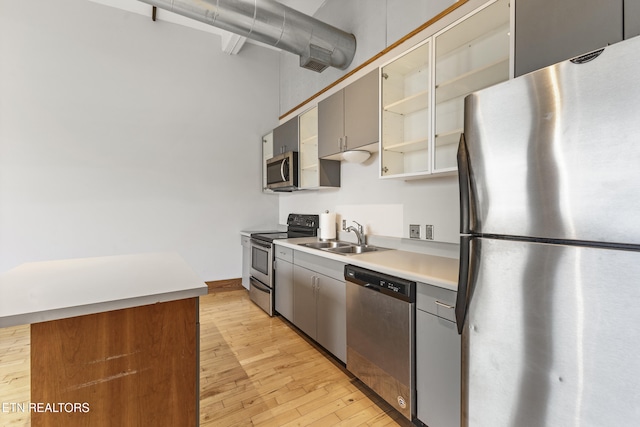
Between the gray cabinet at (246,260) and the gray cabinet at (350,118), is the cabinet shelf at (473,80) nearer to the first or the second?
the gray cabinet at (350,118)

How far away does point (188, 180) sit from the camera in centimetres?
388

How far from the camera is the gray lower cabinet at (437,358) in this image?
1.35 metres

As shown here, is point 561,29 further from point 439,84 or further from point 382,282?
point 382,282

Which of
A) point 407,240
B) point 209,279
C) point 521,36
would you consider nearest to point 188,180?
point 209,279

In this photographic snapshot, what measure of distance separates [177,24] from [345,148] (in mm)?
3173

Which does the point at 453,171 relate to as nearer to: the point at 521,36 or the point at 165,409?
the point at 521,36

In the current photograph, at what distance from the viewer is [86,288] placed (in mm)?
1196

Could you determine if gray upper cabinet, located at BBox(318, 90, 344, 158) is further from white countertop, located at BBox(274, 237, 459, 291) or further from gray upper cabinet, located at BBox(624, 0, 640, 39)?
gray upper cabinet, located at BBox(624, 0, 640, 39)

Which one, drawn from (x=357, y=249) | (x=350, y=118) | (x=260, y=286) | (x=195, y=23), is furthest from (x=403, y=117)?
(x=195, y=23)

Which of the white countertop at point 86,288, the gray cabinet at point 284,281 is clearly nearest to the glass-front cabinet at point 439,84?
the gray cabinet at point 284,281

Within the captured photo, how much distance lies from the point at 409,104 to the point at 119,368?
2.34m

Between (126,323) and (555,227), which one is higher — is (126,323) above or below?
below

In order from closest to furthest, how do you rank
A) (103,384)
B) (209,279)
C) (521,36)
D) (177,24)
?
(103,384) < (521,36) < (177,24) < (209,279)

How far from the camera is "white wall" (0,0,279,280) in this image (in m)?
3.05
